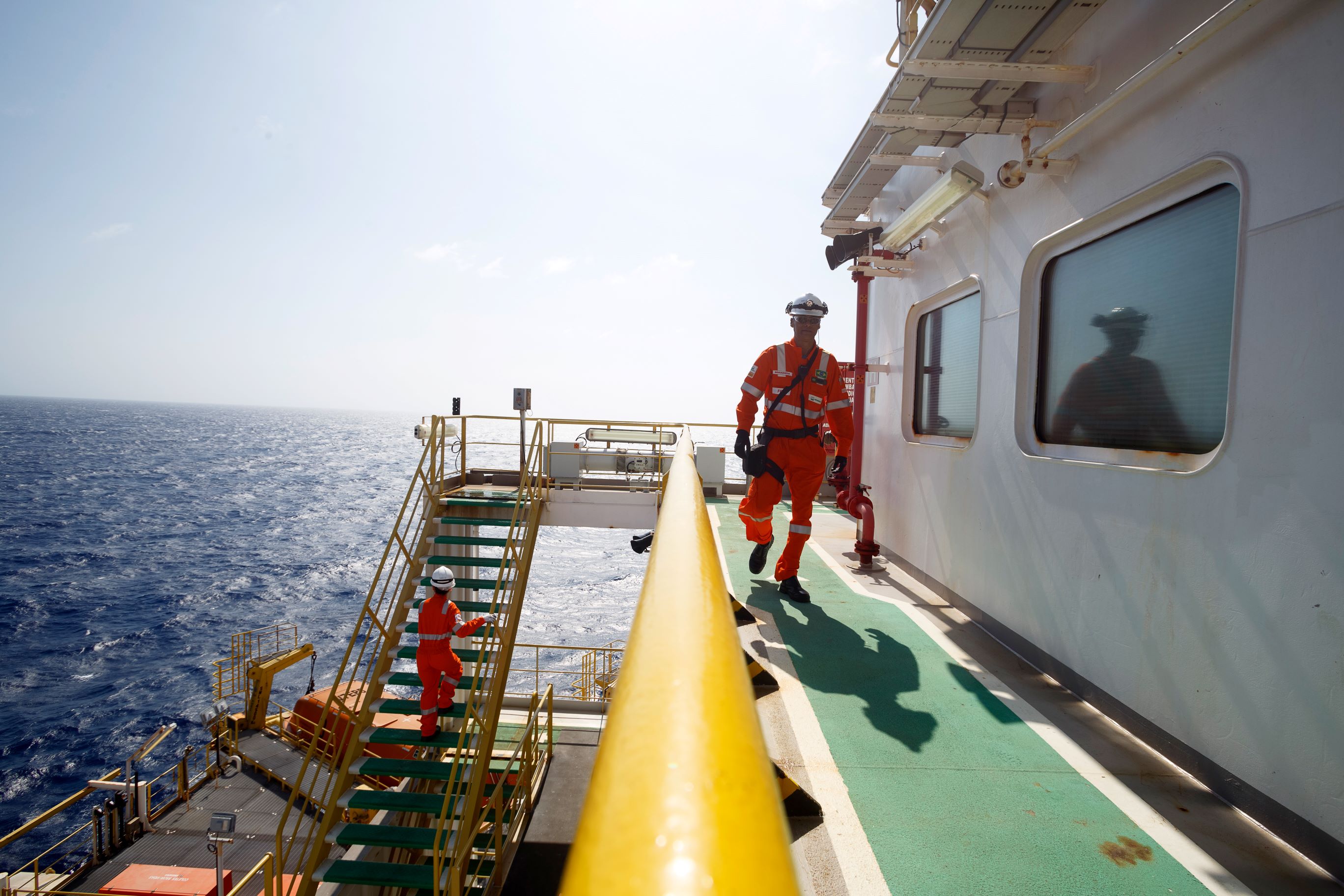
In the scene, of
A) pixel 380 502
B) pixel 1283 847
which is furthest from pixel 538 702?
pixel 380 502

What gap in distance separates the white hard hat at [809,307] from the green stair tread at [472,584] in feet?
14.3

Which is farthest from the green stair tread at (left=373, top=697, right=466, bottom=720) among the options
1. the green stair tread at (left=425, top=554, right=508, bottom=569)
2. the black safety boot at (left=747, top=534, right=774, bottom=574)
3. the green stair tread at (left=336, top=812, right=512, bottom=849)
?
the black safety boot at (left=747, top=534, right=774, bottom=574)

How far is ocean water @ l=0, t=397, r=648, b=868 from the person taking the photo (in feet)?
61.3

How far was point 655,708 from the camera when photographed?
21.7 inches

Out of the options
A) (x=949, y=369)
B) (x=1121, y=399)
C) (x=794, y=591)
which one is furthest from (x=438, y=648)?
(x=1121, y=399)

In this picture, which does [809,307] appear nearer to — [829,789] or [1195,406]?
[1195,406]

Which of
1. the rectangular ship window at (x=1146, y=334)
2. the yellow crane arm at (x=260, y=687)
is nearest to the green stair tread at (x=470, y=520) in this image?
the rectangular ship window at (x=1146, y=334)

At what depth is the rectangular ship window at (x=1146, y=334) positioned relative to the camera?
3244 millimetres

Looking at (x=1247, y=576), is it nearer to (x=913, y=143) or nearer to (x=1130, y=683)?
(x=1130, y=683)

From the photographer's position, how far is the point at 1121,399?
3.96 metres

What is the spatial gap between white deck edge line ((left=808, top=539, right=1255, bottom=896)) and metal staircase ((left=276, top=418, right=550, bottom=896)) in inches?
153

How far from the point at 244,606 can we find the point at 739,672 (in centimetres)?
3565

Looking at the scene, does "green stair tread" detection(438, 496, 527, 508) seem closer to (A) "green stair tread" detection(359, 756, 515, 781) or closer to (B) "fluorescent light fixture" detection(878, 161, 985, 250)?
(A) "green stair tread" detection(359, 756, 515, 781)

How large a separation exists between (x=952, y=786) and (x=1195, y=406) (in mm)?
2393
